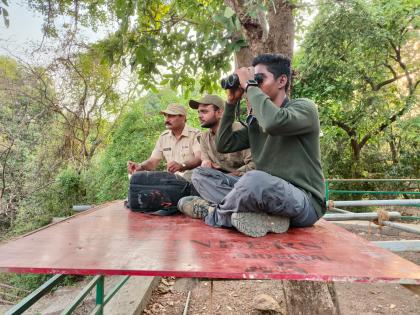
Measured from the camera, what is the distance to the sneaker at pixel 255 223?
177cm

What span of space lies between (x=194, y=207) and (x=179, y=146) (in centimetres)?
130

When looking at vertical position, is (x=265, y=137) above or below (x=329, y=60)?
below

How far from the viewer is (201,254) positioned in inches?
54.6

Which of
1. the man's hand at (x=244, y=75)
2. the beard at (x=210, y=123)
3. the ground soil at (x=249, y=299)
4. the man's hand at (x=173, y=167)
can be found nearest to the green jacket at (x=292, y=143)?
the man's hand at (x=244, y=75)

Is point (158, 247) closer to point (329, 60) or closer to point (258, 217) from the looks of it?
point (258, 217)

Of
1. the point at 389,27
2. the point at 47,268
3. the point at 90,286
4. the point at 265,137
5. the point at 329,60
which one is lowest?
the point at 90,286

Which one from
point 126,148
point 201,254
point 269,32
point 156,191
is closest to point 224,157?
point 156,191

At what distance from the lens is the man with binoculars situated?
5.81 feet

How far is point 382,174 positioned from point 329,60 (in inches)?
160

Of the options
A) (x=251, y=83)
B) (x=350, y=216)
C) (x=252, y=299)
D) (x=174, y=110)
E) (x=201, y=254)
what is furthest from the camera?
(x=252, y=299)

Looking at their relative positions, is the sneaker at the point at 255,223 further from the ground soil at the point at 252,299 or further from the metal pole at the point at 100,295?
→ the ground soil at the point at 252,299

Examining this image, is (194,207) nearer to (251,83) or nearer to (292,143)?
(292,143)

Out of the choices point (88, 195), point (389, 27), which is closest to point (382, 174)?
point (389, 27)

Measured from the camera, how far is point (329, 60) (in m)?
8.00
